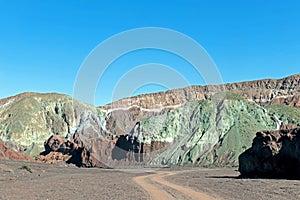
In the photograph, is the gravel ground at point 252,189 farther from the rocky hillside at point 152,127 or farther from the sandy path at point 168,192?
the rocky hillside at point 152,127

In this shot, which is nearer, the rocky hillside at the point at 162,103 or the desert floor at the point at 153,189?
the desert floor at the point at 153,189

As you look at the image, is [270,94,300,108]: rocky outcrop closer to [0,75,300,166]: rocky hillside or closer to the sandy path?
[0,75,300,166]: rocky hillside

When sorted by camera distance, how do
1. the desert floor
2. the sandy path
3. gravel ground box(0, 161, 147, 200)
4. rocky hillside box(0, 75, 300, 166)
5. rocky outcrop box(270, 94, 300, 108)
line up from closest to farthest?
the sandy path, the desert floor, gravel ground box(0, 161, 147, 200), rocky hillside box(0, 75, 300, 166), rocky outcrop box(270, 94, 300, 108)

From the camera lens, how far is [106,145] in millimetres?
122062

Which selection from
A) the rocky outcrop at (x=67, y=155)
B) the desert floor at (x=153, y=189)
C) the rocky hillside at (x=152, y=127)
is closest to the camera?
the desert floor at (x=153, y=189)

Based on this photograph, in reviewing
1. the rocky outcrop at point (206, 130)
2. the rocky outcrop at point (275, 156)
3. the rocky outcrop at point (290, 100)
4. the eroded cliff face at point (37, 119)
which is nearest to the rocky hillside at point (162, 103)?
the rocky outcrop at point (290, 100)

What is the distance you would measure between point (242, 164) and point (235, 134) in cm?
6448

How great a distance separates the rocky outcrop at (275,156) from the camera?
1297 inches

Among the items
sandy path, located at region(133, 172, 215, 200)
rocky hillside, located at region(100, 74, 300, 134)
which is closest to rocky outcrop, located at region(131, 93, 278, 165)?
rocky hillside, located at region(100, 74, 300, 134)

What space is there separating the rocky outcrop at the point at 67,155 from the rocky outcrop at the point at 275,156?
202ft

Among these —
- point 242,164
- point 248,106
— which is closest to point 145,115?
point 248,106

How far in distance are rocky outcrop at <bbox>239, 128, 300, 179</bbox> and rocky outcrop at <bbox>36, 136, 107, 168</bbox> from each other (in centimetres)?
6160

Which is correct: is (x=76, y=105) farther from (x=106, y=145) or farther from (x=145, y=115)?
(x=106, y=145)

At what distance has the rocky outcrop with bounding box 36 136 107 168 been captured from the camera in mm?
94875
